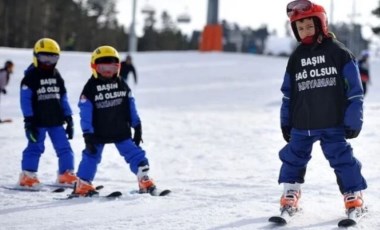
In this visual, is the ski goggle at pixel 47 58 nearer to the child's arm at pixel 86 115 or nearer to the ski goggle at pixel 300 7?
the child's arm at pixel 86 115

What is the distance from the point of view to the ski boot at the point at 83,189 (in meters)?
5.64

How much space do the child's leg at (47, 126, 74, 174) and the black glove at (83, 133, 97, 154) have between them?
3.34ft

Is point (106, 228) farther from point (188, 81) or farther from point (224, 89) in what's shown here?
point (188, 81)

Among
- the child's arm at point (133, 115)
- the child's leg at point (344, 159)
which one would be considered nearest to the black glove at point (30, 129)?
the child's arm at point (133, 115)

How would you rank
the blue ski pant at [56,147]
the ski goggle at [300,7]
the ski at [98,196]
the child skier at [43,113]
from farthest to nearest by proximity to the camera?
1. the blue ski pant at [56,147]
2. the child skier at [43,113]
3. the ski at [98,196]
4. the ski goggle at [300,7]

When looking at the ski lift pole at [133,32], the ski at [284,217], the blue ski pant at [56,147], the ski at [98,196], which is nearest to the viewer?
the ski at [284,217]

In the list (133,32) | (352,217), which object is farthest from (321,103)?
(133,32)

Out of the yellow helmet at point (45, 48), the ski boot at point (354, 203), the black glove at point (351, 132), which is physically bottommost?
the ski boot at point (354, 203)

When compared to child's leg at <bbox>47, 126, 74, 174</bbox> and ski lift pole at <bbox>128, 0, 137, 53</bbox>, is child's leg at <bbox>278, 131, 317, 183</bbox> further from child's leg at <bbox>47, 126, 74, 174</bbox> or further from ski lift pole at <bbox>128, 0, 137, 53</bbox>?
ski lift pole at <bbox>128, 0, 137, 53</bbox>

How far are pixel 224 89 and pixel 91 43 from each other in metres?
42.7

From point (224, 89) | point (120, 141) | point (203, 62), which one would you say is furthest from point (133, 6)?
point (120, 141)

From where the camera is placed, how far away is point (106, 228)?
4.15m

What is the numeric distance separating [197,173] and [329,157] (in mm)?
3837

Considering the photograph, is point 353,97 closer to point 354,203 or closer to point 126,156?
point 354,203
